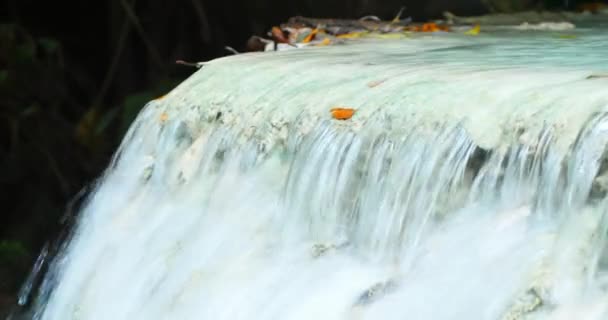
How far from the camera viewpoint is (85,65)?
18.9 ft

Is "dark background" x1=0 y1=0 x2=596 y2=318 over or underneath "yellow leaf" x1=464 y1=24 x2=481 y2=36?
underneath

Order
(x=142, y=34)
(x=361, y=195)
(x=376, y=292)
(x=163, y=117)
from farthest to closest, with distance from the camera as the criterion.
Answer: (x=142, y=34) → (x=163, y=117) → (x=361, y=195) → (x=376, y=292)

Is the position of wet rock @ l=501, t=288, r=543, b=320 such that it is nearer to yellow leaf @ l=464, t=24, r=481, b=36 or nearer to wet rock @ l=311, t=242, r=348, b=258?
wet rock @ l=311, t=242, r=348, b=258

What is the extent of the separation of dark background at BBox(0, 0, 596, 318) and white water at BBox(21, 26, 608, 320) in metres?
2.21

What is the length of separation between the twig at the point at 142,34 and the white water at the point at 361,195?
263 centimetres

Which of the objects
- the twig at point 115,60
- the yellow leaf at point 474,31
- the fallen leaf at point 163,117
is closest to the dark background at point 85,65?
the twig at point 115,60

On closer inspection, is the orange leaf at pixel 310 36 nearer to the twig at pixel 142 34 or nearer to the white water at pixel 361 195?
the white water at pixel 361 195

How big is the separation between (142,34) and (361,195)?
363 centimetres

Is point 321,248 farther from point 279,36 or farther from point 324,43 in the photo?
point 279,36

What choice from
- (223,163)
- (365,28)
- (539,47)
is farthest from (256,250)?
(365,28)

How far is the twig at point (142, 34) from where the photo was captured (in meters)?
5.10

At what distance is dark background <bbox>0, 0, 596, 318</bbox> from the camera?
487 cm

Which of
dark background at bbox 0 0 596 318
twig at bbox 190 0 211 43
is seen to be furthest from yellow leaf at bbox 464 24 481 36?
twig at bbox 190 0 211 43

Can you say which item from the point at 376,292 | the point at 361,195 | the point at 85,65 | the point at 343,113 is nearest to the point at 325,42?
the point at 343,113
